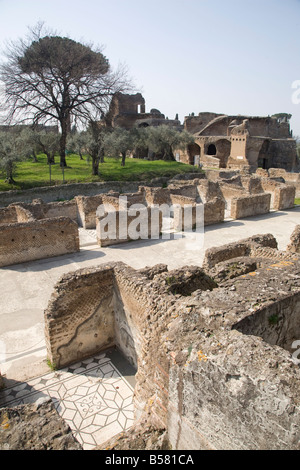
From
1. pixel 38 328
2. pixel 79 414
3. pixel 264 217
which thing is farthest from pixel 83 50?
pixel 79 414

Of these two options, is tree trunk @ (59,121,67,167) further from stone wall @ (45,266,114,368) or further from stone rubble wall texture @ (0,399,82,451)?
stone rubble wall texture @ (0,399,82,451)

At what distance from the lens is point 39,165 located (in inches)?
1041

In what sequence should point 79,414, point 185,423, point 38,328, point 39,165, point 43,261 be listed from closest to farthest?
point 185,423, point 79,414, point 38,328, point 43,261, point 39,165

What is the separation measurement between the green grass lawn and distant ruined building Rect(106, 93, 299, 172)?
11.4 ft

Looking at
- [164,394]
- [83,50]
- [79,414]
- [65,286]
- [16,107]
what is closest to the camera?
[164,394]

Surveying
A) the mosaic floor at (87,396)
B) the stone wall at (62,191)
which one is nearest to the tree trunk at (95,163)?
the stone wall at (62,191)

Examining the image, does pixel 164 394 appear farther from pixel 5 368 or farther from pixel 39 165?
pixel 39 165

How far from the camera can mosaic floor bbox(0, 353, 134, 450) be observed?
4.62 m

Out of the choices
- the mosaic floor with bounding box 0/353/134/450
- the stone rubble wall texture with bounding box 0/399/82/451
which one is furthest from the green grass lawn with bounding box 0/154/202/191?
the stone rubble wall texture with bounding box 0/399/82/451

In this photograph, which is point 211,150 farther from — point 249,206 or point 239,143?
point 249,206

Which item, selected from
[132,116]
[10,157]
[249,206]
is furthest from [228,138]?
[10,157]

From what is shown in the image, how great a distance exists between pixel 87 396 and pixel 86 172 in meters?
21.3

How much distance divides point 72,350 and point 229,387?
419cm

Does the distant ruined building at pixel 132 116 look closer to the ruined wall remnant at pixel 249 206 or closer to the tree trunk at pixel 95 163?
the tree trunk at pixel 95 163
